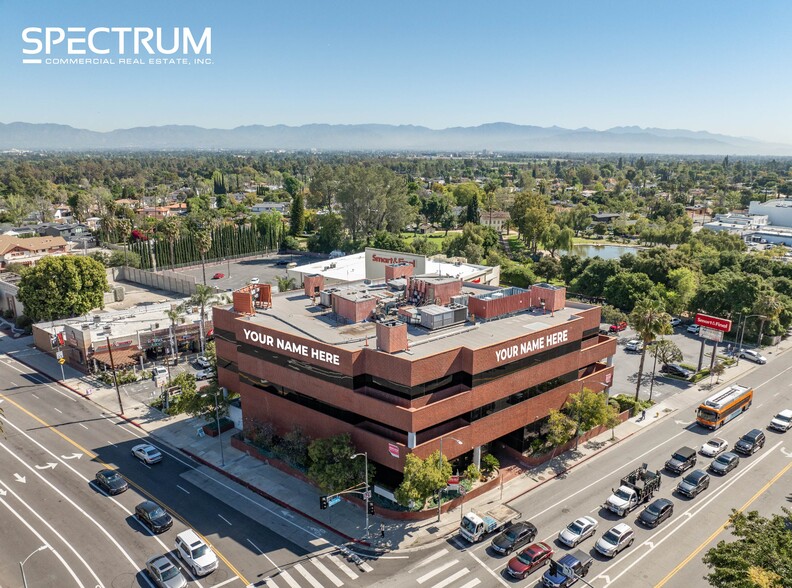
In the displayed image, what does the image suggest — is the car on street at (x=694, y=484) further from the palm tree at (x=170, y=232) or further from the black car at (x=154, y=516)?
the palm tree at (x=170, y=232)

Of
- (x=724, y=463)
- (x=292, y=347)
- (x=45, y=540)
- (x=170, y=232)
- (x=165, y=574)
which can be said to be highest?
(x=292, y=347)

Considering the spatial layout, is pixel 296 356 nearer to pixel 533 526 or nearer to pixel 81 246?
pixel 533 526

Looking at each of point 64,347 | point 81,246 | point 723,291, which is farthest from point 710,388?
point 81,246

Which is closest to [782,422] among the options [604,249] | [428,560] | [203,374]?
[428,560]

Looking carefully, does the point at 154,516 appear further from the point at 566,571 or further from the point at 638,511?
the point at 638,511

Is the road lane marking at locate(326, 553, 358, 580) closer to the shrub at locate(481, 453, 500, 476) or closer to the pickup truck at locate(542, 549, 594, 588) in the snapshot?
the pickup truck at locate(542, 549, 594, 588)

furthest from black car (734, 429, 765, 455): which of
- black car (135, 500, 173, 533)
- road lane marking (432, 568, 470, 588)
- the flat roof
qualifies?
black car (135, 500, 173, 533)

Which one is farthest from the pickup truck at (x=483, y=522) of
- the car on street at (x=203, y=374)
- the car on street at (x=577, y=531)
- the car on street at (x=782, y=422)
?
the car on street at (x=203, y=374)
